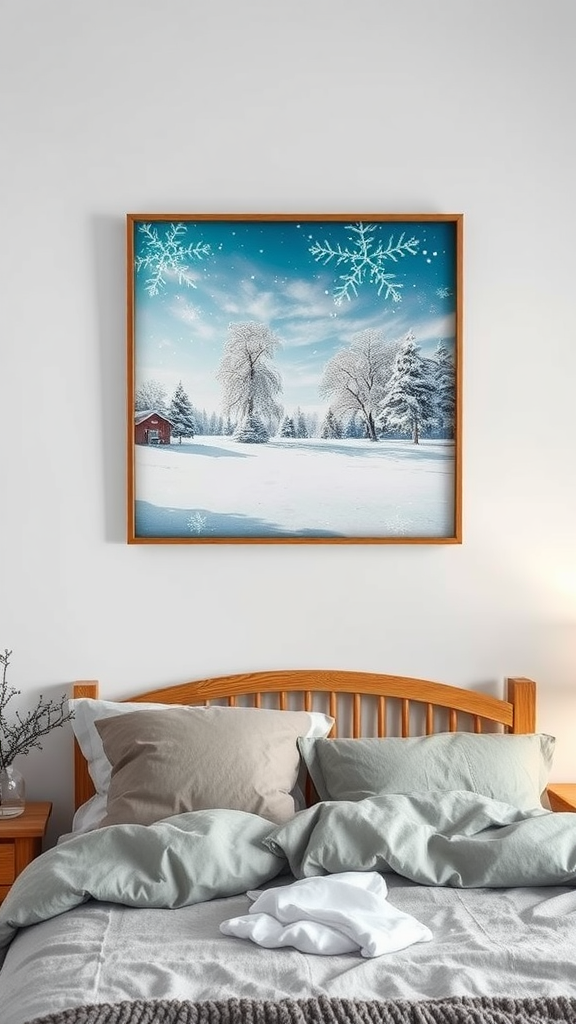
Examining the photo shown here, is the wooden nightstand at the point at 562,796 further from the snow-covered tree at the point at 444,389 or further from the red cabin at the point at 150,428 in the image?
the red cabin at the point at 150,428

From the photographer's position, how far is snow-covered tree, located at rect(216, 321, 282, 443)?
2768 millimetres

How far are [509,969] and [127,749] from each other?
106cm

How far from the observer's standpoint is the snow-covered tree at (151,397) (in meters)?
2.75

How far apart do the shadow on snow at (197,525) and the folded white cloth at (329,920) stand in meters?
1.03

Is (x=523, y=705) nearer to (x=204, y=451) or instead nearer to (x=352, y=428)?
(x=352, y=428)

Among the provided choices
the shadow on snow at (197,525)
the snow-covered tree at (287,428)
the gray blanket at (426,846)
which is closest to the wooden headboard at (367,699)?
the shadow on snow at (197,525)

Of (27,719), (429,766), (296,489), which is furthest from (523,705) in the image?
(27,719)

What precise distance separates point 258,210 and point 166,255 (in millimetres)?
284

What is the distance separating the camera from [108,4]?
2.75 meters

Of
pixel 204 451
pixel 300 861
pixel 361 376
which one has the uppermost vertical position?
pixel 361 376

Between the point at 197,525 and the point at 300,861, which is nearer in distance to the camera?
the point at 300,861

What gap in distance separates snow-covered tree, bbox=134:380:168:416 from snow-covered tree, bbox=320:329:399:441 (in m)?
0.44

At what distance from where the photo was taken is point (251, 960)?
1.74 m

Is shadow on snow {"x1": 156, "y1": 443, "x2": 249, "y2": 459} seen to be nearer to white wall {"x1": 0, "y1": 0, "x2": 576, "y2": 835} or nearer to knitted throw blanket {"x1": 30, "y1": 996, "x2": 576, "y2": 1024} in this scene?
white wall {"x1": 0, "y1": 0, "x2": 576, "y2": 835}
